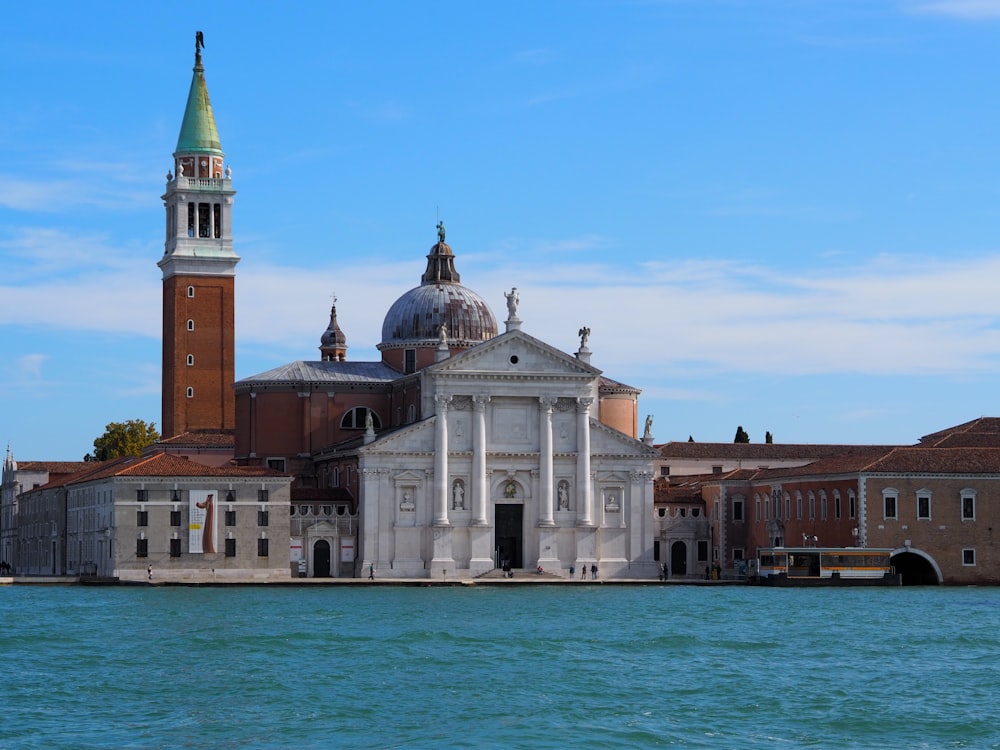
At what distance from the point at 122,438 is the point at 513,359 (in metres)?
35.3

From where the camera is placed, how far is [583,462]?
2682 inches

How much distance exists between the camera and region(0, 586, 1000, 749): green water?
27719mm

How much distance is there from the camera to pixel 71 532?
71562 millimetres

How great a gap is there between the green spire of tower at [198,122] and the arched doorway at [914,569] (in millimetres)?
33128

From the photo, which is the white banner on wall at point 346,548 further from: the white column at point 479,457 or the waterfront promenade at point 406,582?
the white column at point 479,457

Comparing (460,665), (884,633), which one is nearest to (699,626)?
(884,633)

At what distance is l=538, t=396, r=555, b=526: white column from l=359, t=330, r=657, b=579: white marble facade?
1.3 inches

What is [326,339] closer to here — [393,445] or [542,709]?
[393,445]

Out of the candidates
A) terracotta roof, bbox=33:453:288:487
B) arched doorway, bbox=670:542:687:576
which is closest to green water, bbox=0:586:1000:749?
terracotta roof, bbox=33:453:288:487

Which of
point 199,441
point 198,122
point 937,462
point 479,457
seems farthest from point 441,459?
point 198,122

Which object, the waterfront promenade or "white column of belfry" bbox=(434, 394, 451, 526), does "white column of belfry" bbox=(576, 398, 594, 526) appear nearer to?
the waterfront promenade

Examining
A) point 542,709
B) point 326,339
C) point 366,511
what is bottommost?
point 542,709

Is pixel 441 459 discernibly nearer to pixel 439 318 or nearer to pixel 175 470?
pixel 175 470

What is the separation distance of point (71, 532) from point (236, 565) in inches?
A: 407
